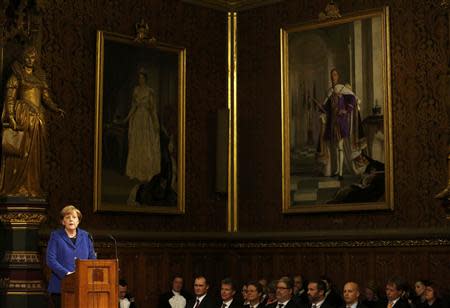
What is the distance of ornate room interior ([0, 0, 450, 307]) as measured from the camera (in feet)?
44.9

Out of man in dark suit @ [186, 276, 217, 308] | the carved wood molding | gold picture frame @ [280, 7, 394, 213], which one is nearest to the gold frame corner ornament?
gold picture frame @ [280, 7, 394, 213]

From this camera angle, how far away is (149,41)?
51.4 feet

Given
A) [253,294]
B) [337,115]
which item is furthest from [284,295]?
[337,115]

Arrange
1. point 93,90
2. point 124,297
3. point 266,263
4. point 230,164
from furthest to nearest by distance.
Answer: point 230,164 → point 266,263 → point 93,90 → point 124,297

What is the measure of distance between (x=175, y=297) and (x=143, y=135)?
9.39ft

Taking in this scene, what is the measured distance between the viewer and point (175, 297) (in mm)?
15141

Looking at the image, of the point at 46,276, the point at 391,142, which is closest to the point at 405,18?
the point at 391,142

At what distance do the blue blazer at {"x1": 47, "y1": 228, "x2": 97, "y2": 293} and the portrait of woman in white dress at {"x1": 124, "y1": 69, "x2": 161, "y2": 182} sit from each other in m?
5.59

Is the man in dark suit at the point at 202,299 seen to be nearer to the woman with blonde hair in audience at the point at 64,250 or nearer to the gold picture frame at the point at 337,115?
the woman with blonde hair in audience at the point at 64,250

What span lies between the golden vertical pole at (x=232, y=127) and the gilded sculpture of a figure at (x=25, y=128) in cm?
466

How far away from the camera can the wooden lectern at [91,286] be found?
29.2 feet

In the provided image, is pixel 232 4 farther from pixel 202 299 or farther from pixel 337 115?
pixel 202 299

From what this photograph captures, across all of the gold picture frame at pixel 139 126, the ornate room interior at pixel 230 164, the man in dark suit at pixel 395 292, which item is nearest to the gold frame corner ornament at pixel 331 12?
the ornate room interior at pixel 230 164

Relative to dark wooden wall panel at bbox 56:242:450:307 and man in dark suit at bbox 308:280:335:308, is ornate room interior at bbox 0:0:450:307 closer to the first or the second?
dark wooden wall panel at bbox 56:242:450:307
